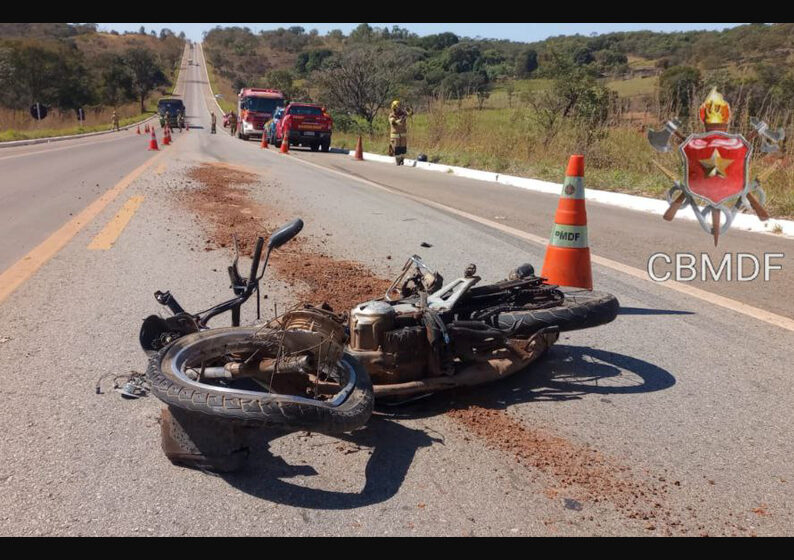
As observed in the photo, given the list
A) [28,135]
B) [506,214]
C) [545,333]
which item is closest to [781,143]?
[506,214]

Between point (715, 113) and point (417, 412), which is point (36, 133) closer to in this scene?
point (715, 113)

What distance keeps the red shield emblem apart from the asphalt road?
17.2ft

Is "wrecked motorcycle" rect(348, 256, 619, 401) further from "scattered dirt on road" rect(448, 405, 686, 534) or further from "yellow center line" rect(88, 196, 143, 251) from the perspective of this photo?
"yellow center line" rect(88, 196, 143, 251)

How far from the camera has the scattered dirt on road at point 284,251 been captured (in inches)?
219

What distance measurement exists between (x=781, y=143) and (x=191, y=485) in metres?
12.9

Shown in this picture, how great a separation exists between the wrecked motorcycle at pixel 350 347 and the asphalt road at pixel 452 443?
197mm

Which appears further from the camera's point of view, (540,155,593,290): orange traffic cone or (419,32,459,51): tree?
(419,32,459,51): tree

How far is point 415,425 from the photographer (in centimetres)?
333

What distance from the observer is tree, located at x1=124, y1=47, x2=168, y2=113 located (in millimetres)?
97838

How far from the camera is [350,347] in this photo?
3592 mm

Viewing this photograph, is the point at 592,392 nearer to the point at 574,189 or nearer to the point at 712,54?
the point at 574,189

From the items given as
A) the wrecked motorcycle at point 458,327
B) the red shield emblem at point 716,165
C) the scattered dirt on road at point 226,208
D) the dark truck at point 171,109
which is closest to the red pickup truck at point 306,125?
the scattered dirt on road at point 226,208

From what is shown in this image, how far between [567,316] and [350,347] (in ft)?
4.40

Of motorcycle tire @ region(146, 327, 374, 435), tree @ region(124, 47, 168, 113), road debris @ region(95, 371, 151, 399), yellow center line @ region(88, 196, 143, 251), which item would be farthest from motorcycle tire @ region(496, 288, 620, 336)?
tree @ region(124, 47, 168, 113)
